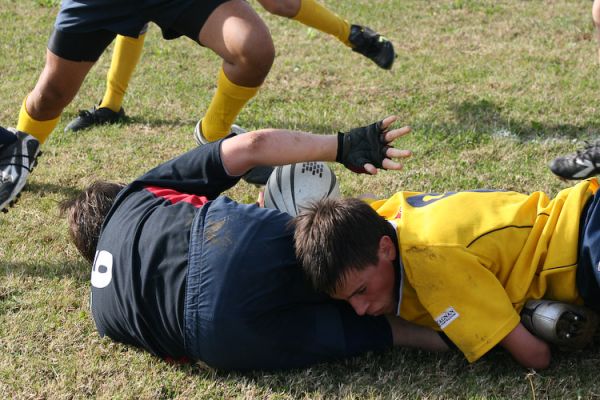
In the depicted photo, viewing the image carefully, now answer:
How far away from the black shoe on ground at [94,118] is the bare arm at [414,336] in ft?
10.3

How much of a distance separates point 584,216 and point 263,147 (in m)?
1.27

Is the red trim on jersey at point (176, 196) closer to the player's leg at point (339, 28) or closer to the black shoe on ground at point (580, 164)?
the black shoe on ground at point (580, 164)

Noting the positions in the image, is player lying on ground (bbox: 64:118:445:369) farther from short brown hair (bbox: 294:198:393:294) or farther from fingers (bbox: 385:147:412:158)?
short brown hair (bbox: 294:198:393:294)

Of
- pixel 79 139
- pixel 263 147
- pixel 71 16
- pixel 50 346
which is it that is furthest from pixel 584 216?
pixel 79 139

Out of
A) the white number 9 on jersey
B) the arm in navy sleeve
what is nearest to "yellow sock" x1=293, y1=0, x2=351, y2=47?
the arm in navy sleeve

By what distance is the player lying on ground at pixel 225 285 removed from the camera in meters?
2.81

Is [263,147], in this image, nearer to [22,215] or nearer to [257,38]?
[257,38]

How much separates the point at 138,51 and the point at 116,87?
289mm

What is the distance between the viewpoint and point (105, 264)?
307cm

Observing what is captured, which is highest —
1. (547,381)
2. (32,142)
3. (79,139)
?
(547,381)

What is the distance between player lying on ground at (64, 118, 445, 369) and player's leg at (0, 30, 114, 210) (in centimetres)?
105

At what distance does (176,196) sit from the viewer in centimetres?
322

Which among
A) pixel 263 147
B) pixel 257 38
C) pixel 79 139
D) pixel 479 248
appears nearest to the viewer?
pixel 479 248

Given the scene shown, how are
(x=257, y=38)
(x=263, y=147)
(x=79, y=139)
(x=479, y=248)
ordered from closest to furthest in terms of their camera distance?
(x=479, y=248), (x=263, y=147), (x=257, y=38), (x=79, y=139)
